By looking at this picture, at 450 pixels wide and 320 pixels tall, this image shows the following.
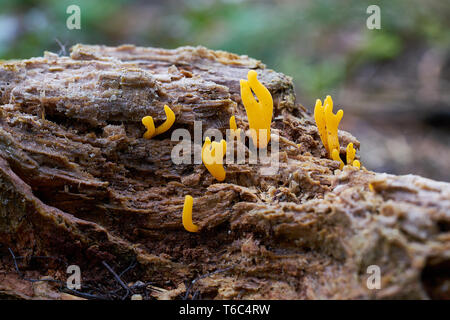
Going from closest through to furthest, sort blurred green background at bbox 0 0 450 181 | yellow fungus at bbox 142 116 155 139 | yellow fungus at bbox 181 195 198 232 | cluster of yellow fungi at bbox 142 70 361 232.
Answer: yellow fungus at bbox 181 195 198 232
cluster of yellow fungi at bbox 142 70 361 232
yellow fungus at bbox 142 116 155 139
blurred green background at bbox 0 0 450 181

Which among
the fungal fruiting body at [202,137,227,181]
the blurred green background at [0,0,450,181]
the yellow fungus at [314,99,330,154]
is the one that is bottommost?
the fungal fruiting body at [202,137,227,181]

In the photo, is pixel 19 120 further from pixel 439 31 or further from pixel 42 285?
pixel 439 31

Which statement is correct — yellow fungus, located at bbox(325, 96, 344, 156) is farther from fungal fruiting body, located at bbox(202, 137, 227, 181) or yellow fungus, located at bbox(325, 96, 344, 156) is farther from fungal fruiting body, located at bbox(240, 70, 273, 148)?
fungal fruiting body, located at bbox(202, 137, 227, 181)

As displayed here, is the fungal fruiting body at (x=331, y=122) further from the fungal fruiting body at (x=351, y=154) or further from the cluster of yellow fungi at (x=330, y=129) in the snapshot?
the fungal fruiting body at (x=351, y=154)

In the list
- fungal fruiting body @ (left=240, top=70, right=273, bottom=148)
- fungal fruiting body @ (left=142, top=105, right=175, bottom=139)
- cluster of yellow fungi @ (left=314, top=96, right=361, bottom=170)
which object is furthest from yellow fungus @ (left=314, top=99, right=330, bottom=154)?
fungal fruiting body @ (left=142, top=105, right=175, bottom=139)

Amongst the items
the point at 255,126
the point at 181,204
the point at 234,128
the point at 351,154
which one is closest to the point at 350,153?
the point at 351,154

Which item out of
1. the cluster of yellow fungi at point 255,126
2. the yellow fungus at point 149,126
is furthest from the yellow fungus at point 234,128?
the yellow fungus at point 149,126
